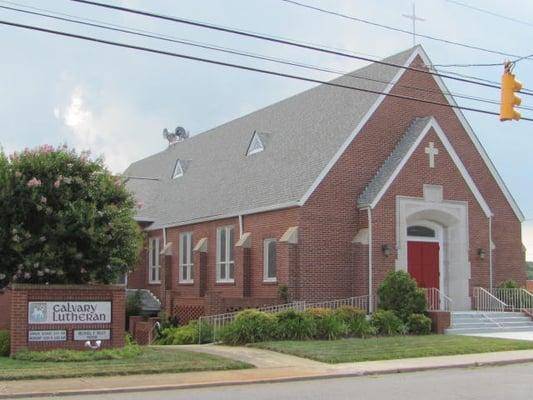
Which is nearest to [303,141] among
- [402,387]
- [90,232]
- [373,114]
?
[373,114]

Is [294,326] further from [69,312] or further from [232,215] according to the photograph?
[232,215]

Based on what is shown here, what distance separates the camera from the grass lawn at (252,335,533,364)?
17922 millimetres

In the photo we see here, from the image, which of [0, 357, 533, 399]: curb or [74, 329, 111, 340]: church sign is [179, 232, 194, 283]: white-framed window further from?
[0, 357, 533, 399]: curb

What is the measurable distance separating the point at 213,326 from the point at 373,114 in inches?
386

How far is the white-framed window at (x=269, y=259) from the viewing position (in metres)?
27.5

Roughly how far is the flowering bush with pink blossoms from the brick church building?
4.99 m

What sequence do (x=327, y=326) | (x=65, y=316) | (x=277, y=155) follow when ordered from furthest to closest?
(x=277, y=155) → (x=327, y=326) → (x=65, y=316)

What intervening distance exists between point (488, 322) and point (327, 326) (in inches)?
276

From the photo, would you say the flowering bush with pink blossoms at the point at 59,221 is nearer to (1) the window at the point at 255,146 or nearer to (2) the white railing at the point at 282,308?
(2) the white railing at the point at 282,308

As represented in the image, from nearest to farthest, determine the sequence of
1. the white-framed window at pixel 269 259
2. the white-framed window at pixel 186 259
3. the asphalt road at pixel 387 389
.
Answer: the asphalt road at pixel 387 389 → the white-framed window at pixel 269 259 → the white-framed window at pixel 186 259

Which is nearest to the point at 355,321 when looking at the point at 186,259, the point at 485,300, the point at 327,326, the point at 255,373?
the point at 327,326

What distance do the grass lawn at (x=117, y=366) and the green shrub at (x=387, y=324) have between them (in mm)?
6792

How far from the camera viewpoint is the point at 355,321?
73.9ft

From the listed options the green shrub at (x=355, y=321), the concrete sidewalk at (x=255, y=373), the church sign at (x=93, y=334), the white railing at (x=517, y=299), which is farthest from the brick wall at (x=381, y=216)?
the church sign at (x=93, y=334)
